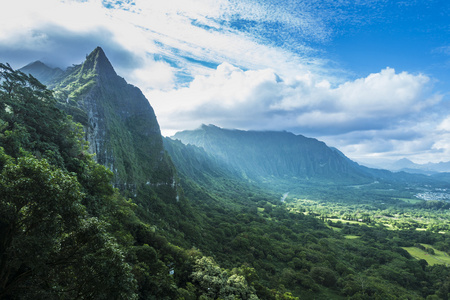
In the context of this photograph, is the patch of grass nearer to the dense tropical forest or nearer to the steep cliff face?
the dense tropical forest

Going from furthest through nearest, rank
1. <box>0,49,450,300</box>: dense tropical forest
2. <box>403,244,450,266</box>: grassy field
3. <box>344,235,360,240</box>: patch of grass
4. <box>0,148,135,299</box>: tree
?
<box>344,235,360,240</box>: patch of grass
<box>403,244,450,266</box>: grassy field
<box>0,49,450,300</box>: dense tropical forest
<box>0,148,135,299</box>: tree

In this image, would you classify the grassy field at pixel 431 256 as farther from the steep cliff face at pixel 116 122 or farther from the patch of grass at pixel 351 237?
the steep cliff face at pixel 116 122

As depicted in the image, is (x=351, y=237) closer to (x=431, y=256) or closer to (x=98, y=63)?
(x=431, y=256)

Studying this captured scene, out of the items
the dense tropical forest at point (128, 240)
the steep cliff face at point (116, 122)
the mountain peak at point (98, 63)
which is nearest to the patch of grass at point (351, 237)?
the dense tropical forest at point (128, 240)

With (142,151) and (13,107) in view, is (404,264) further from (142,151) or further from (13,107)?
(13,107)

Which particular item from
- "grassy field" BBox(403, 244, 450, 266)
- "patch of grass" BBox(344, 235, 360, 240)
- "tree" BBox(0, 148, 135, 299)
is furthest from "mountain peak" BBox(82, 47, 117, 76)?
"grassy field" BBox(403, 244, 450, 266)

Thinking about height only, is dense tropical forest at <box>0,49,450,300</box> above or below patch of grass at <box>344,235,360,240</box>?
above

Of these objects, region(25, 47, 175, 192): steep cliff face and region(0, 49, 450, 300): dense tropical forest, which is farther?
region(25, 47, 175, 192): steep cliff face
